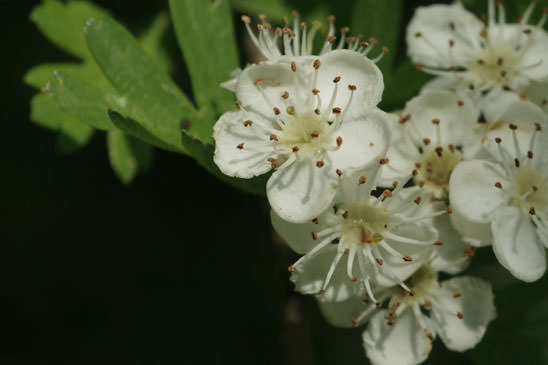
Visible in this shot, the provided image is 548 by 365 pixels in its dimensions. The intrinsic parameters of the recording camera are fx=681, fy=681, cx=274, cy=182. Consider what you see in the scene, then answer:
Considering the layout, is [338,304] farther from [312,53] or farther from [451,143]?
[312,53]

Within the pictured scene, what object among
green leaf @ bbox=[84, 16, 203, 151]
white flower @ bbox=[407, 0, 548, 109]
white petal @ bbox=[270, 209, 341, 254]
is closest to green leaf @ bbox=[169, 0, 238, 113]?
green leaf @ bbox=[84, 16, 203, 151]

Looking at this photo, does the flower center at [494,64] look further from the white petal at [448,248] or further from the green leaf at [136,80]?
the green leaf at [136,80]

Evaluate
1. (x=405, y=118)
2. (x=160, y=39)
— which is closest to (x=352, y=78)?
(x=405, y=118)

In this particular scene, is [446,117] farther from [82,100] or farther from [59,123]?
[59,123]

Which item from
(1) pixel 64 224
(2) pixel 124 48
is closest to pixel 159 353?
(1) pixel 64 224

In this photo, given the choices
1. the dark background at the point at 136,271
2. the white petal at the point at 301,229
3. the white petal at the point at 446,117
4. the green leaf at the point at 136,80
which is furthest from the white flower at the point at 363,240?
the dark background at the point at 136,271

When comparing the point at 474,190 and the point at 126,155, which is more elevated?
the point at 474,190

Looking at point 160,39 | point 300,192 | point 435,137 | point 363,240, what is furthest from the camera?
point 160,39

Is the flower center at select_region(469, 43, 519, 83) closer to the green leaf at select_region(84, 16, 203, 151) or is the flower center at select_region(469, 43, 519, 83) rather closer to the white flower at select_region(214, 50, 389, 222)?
the white flower at select_region(214, 50, 389, 222)
